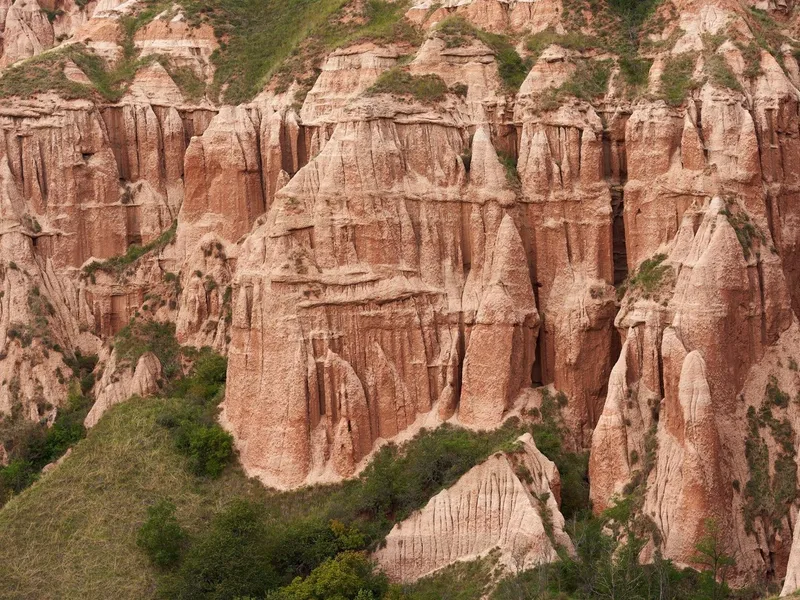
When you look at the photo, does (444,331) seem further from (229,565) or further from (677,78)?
(677,78)

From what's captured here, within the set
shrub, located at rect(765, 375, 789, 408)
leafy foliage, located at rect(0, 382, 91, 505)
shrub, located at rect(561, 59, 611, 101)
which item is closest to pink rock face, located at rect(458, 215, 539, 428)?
shrub, located at rect(561, 59, 611, 101)

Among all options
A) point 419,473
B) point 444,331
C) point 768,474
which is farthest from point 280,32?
point 768,474

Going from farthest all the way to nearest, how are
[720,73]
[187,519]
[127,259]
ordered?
[127,259], [720,73], [187,519]

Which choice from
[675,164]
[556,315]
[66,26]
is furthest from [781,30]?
[66,26]

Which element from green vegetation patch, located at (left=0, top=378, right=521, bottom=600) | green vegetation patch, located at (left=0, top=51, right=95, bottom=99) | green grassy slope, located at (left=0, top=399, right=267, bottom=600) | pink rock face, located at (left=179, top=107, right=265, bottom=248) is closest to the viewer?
green vegetation patch, located at (left=0, top=378, right=521, bottom=600)

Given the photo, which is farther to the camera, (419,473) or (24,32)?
(24,32)

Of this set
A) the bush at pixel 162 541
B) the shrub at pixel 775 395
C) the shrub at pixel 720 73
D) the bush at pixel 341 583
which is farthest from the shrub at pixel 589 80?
the bush at pixel 162 541

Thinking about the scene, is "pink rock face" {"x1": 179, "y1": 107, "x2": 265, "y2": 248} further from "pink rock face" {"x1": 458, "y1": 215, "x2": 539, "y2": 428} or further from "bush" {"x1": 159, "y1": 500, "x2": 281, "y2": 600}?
"bush" {"x1": 159, "y1": 500, "x2": 281, "y2": 600}
